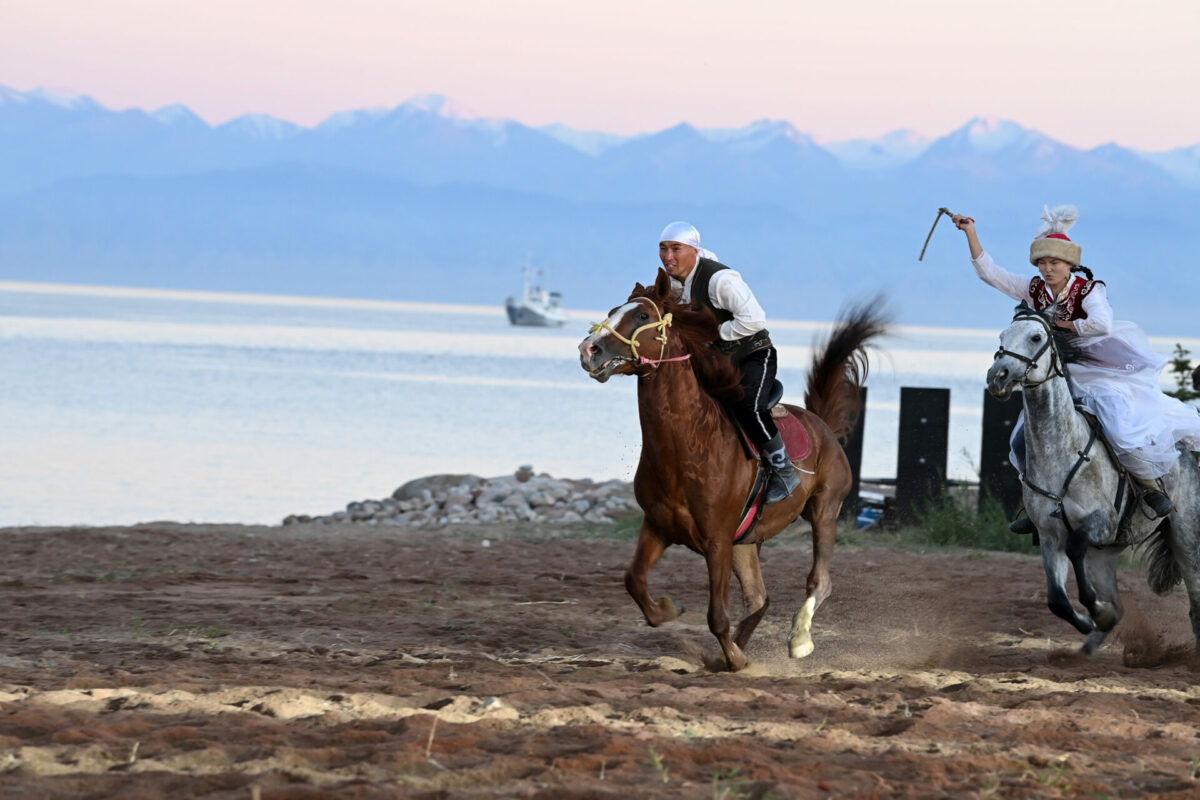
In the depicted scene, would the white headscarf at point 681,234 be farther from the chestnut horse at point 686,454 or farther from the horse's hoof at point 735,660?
the horse's hoof at point 735,660

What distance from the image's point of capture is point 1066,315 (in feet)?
27.9

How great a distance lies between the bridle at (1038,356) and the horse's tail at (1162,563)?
4.11 ft

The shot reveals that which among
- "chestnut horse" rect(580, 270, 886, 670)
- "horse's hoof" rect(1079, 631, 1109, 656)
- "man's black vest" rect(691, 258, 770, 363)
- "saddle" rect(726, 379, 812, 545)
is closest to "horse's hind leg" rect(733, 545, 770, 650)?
"chestnut horse" rect(580, 270, 886, 670)

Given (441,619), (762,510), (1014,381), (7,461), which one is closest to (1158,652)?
(1014,381)

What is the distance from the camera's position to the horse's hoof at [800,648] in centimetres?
838

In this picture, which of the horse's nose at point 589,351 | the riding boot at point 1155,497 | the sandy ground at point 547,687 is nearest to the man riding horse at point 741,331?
the horse's nose at point 589,351

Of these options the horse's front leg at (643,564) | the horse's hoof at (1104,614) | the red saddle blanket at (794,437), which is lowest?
the horse's hoof at (1104,614)

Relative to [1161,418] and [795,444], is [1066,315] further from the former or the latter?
[795,444]

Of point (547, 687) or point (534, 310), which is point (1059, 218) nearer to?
point (547, 687)

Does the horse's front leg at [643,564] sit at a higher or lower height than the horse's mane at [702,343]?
lower

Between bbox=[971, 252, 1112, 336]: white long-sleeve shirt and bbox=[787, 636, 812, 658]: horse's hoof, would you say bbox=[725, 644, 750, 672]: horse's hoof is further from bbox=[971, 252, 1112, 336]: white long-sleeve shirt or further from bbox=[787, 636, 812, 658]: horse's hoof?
bbox=[971, 252, 1112, 336]: white long-sleeve shirt

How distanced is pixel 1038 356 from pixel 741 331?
5.27 feet

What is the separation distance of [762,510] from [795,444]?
58 centimetres

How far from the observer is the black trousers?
8.16 m
